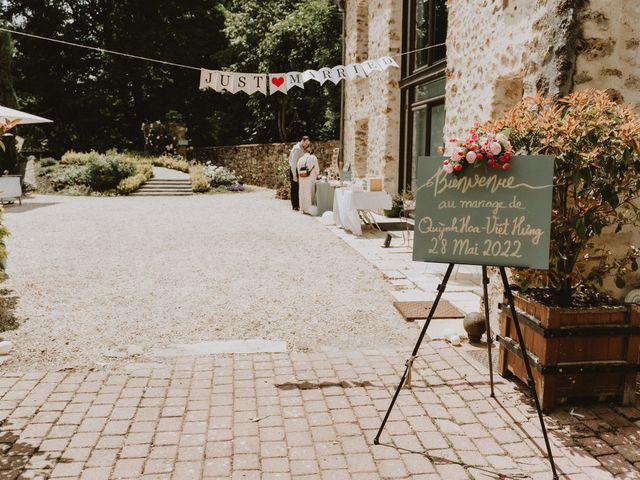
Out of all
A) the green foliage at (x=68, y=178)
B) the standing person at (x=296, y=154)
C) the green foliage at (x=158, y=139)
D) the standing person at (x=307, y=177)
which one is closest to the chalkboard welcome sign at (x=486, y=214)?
the standing person at (x=307, y=177)

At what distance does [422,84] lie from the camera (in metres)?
11.5

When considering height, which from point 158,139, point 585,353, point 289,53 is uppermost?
point 289,53

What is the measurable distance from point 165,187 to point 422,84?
444 inches

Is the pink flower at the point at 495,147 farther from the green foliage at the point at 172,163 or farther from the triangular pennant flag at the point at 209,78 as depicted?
the green foliage at the point at 172,163

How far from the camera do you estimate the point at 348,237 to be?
33.3 feet

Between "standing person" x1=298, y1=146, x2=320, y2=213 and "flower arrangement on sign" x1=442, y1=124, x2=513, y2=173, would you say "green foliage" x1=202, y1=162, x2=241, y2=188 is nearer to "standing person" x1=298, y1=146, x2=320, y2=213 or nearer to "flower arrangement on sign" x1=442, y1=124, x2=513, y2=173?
"standing person" x1=298, y1=146, x2=320, y2=213

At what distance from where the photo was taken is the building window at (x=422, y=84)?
35.1 feet

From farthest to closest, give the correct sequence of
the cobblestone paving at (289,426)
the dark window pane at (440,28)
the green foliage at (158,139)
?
the green foliage at (158,139)
the dark window pane at (440,28)
the cobblestone paving at (289,426)

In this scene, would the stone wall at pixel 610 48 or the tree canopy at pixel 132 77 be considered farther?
the tree canopy at pixel 132 77

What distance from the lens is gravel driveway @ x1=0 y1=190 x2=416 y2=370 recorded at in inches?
192

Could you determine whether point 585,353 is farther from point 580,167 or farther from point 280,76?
point 280,76

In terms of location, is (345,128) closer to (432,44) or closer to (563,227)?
(432,44)

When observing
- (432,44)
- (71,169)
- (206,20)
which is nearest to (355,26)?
(432,44)

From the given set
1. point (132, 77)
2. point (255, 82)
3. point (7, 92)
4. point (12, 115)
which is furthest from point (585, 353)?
point (132, 77)
